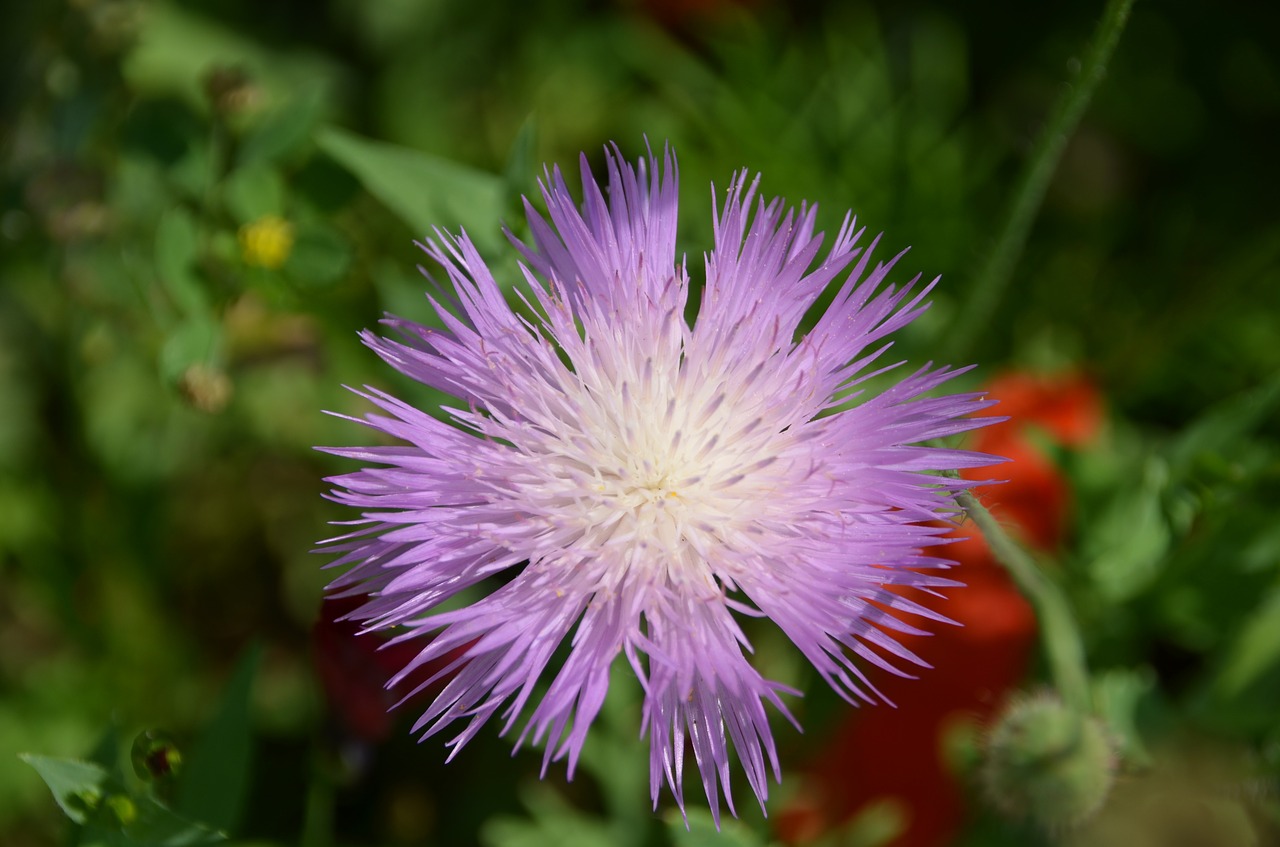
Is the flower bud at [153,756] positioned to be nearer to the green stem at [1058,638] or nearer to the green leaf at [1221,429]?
the green stem at [1058,638]

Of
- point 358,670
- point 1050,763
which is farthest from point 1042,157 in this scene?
point 358,670

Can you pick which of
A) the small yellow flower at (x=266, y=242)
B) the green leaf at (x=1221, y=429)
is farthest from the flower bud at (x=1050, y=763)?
the small yellow flower at (x=266, y=242)

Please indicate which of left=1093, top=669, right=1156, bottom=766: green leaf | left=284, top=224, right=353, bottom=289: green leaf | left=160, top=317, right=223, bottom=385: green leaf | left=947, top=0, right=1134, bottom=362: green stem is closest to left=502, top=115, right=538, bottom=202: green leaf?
left=284, top=224, right=353, bottom=289: green leaf

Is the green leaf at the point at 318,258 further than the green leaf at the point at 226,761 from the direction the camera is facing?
Yes

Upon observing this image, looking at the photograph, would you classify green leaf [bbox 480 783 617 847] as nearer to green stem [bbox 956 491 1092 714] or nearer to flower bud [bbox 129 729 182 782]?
flower bud [bbox 129 729 182 782]

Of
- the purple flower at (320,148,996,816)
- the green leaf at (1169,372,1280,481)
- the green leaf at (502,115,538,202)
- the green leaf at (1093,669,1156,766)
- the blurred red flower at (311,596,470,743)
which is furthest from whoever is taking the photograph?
the green leaf at (1093,669,1156,766)

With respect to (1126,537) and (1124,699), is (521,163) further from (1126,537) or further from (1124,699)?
(1124,699)
